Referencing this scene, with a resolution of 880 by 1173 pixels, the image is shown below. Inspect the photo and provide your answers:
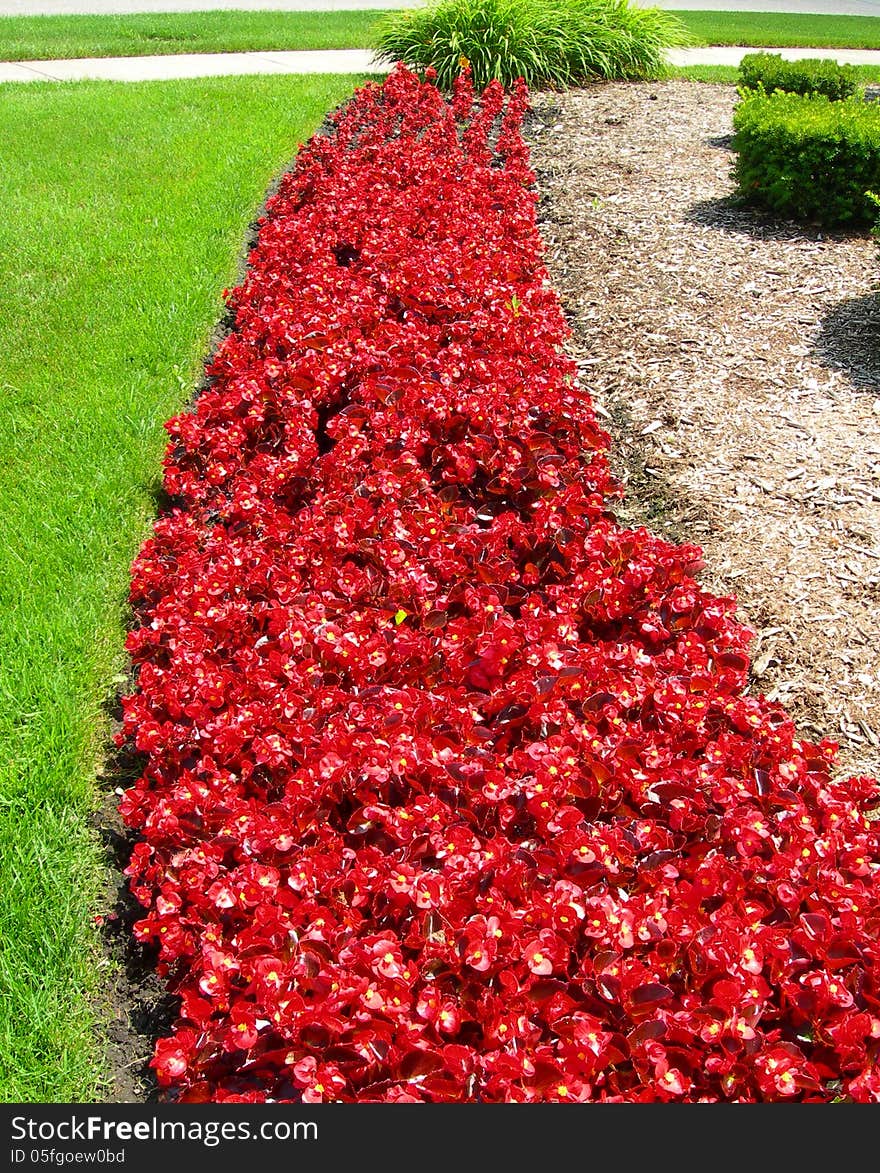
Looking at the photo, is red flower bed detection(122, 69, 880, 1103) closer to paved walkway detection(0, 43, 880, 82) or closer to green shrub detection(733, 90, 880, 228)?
green shrub detection(733, 90, 880, 228)

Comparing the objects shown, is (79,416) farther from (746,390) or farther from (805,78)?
(805,78)

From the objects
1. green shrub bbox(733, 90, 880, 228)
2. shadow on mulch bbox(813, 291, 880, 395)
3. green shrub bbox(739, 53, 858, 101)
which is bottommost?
shadow on mulch bbox(813, 291, 880, 395)

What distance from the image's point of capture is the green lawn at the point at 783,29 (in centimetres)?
1470

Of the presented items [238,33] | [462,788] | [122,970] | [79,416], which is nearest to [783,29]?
[238,33]

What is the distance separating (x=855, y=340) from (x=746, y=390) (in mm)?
893

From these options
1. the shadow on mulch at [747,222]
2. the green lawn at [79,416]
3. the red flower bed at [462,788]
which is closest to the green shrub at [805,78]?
the shadow on mulch at [747,222]

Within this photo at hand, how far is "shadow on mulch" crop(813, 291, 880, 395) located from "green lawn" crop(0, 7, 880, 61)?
9889 millimetres

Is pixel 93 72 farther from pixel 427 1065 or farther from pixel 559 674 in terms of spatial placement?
pixel 427 1065

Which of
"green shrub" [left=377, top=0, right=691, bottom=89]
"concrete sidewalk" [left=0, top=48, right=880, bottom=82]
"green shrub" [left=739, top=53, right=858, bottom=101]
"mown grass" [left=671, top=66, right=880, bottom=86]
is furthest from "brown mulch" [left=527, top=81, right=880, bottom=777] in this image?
"concrete sidewalk" [left=0, top=48, right=880, bottom=82]

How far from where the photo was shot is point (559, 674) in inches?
118

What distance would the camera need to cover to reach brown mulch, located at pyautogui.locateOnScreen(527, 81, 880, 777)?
3.60 meters

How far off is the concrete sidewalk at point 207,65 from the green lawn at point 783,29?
73.7 inches

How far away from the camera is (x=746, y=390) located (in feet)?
16.5

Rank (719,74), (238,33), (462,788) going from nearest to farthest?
(462,788) < (719,74) < (238,33)
